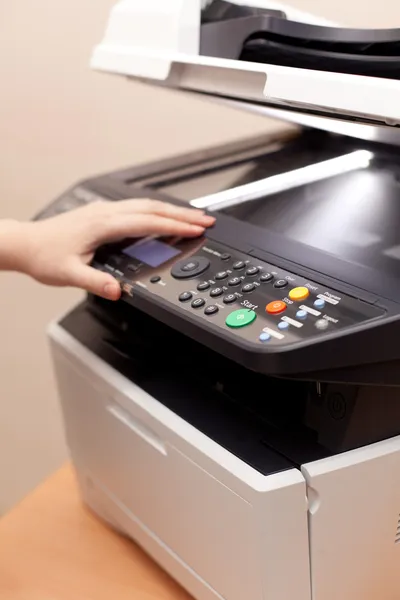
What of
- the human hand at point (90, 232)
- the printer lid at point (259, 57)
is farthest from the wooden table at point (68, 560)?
the printer lid at point (259, 57)

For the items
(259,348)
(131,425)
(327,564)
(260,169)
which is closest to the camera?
(259,348)

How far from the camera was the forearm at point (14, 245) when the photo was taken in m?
0.75

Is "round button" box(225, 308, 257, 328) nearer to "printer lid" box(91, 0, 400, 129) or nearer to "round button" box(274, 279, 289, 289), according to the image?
"round button" box(274, 279, 289, 289)

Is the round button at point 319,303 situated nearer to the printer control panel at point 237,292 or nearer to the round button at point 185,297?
the printer control panel at point 237,292

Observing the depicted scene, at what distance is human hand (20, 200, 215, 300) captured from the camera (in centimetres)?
67

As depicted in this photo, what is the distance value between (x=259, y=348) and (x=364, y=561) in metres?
0.26

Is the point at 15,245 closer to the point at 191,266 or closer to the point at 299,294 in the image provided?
the point at 191,266

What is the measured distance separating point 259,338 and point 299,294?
0.06m

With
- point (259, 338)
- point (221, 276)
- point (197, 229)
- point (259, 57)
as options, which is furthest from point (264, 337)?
point (259, 57)

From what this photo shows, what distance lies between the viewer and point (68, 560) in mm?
817

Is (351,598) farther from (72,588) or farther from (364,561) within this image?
(72,588)

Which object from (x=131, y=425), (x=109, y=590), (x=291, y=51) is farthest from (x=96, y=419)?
(x=291, y=51)

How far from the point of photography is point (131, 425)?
709 millimetres

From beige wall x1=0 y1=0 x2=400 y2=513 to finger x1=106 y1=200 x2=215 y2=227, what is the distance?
17.4 inches
